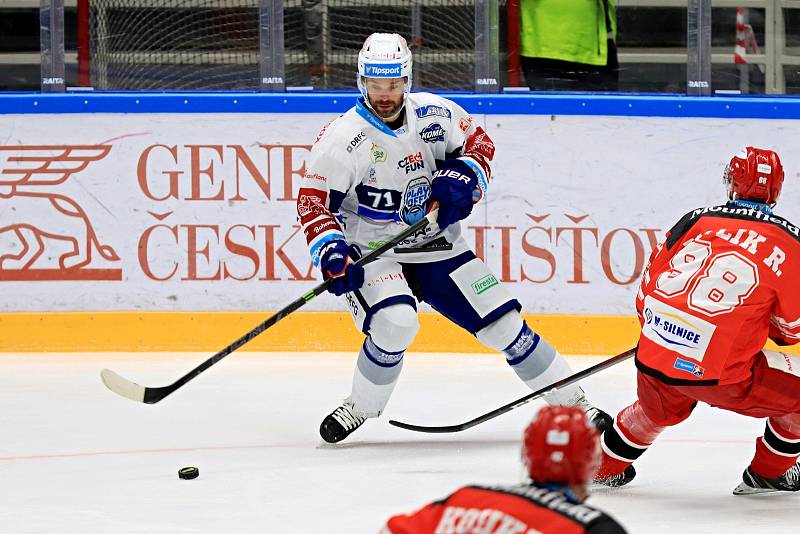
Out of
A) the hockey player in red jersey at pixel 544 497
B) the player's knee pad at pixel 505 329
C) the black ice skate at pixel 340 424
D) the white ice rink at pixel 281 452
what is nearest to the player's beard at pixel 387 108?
the player's knee pad at pixel 505 329

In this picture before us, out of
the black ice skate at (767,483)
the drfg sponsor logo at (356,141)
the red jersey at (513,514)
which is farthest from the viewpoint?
the drfg sponsor logo at (356,141)

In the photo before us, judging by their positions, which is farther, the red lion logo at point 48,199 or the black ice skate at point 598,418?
the red lion logo at point 48,199

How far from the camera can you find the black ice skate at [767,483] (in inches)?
140

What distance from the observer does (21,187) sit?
19.6 ft

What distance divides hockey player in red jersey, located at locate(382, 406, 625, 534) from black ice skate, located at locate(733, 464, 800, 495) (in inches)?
68.1

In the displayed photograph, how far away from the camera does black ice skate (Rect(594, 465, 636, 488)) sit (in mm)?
3600

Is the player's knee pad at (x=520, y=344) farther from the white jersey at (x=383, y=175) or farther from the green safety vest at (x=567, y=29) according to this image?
the green safety vest at (x=567, y=29)

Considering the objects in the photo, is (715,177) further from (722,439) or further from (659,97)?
(722,439)

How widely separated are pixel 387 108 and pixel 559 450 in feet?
8.29

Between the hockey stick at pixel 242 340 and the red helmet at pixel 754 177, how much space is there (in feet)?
3.50

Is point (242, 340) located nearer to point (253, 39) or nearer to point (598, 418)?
point (598, 418)

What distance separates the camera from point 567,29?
6.16m

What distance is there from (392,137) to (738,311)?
54.7 inches

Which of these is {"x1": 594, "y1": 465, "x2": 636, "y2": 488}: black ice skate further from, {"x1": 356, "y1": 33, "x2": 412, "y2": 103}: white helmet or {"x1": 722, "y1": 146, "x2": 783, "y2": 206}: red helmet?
{"x1": 356, "y1": 33, "x2": 412, "y2": 103}: white helmet
